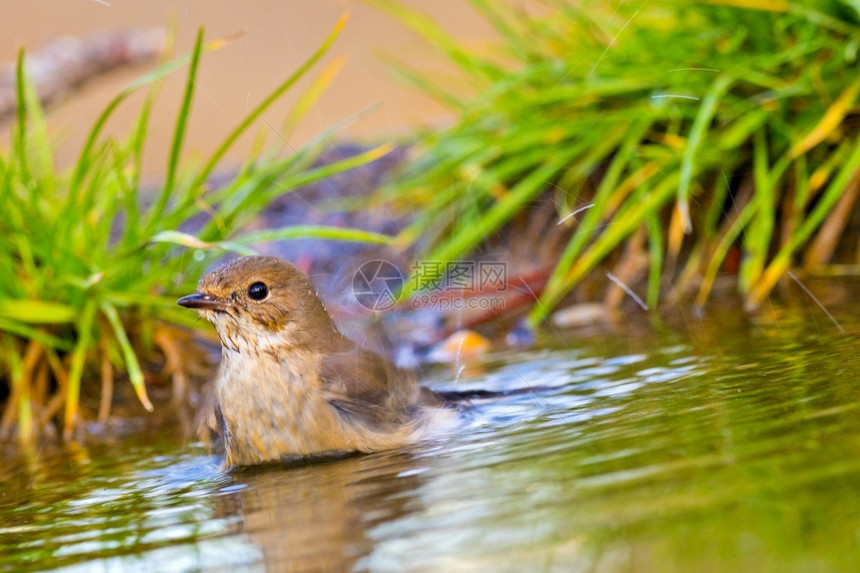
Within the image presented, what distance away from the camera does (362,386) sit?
296 cm

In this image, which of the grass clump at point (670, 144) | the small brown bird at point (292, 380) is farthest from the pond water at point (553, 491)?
the grass clump at point (670, 144)

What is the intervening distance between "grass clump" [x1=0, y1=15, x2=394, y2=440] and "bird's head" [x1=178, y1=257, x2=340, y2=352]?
2.13ft

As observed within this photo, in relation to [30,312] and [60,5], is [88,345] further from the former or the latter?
[60,5]

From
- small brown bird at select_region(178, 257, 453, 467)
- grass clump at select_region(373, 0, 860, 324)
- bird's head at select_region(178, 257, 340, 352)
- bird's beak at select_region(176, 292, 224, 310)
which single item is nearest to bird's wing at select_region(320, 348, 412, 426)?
small brown bird at select_region(178, 257, 453, 467)

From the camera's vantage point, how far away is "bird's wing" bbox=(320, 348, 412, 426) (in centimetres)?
288

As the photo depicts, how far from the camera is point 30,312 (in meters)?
3.99

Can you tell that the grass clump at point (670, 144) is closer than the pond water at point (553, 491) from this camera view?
No

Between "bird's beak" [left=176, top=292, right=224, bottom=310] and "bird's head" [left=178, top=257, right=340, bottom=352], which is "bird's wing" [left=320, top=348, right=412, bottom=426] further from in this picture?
"bird's beak" [left=176, top=292, right=224, bottom=310]

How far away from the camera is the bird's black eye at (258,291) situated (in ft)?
10.3

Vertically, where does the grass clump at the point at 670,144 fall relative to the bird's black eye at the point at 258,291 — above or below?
above

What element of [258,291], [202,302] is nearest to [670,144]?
[258,291]

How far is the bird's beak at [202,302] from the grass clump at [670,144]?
2005 mm

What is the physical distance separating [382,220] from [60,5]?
32.2 ft

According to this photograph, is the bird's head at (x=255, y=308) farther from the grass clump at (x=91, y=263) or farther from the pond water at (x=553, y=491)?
the grass clump at (x=91, y=263)
